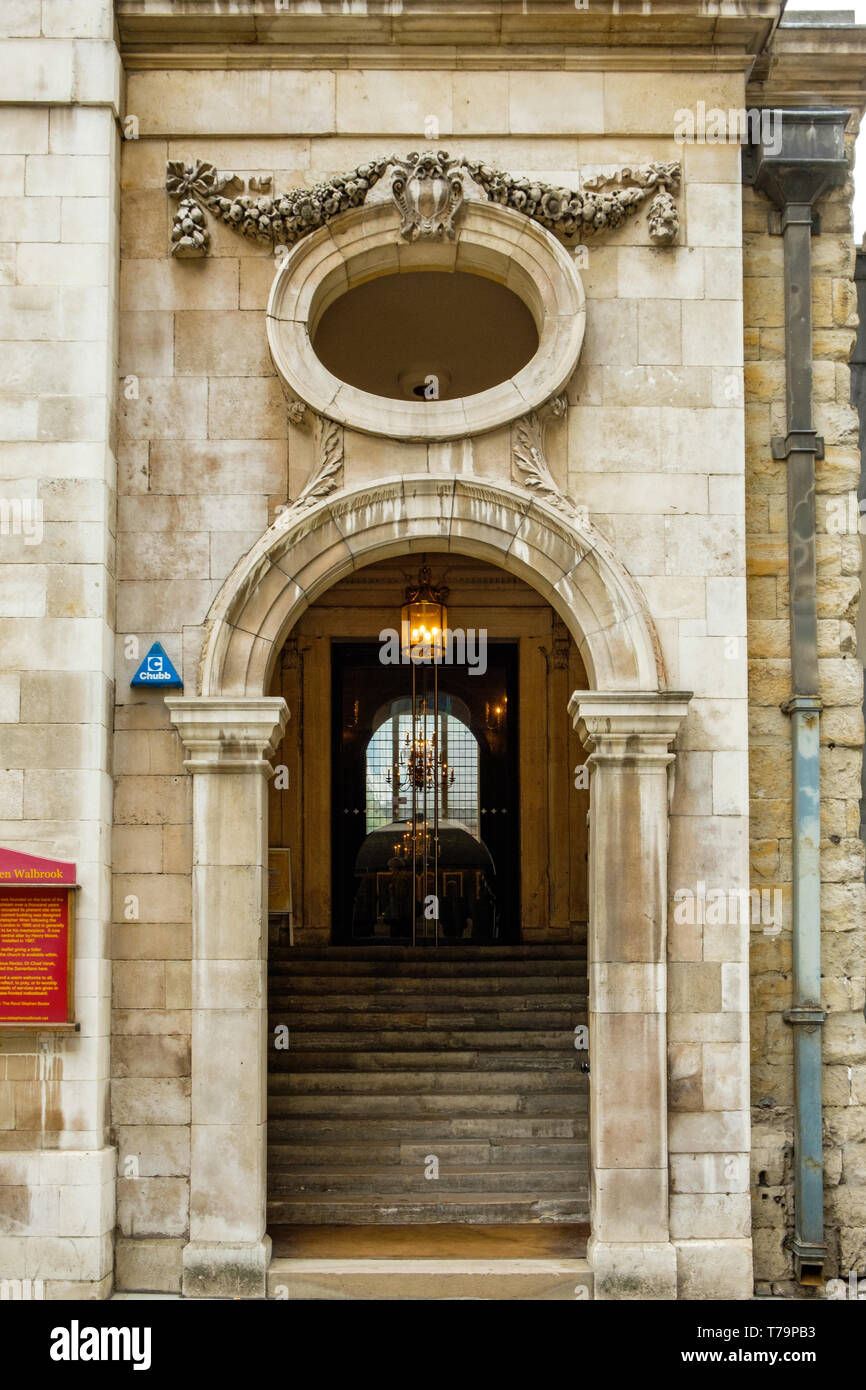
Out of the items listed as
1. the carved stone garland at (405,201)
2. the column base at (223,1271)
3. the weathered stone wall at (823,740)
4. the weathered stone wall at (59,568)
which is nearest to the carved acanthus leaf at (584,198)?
the carved stone garland at (405,201)

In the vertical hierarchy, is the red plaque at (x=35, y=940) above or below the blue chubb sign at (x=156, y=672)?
below

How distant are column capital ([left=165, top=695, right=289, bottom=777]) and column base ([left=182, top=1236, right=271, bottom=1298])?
266 cm

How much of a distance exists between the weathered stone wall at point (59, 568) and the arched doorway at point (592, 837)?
0.58 m

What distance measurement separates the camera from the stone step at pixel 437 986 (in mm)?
12219

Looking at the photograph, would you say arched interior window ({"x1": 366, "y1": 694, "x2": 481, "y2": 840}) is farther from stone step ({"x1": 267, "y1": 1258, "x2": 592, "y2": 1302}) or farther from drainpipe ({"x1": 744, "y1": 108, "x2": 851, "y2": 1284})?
stone step ({"x1": 267, "y1": 1258, "x2": 592, "y2": 1302})

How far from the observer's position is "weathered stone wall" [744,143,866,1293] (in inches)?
349

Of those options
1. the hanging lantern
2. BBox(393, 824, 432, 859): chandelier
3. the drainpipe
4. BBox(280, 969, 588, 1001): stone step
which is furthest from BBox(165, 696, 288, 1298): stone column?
BBox(393, 824, 432, 859): chandelier

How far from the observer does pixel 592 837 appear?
29.0 feet

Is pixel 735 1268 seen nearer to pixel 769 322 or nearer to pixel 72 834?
pixel 72 834

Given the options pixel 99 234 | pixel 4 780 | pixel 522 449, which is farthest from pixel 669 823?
pixel 99 234

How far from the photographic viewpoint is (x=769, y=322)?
9.39 metres

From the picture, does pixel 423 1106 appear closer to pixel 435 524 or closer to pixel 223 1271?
pixel 223 1271

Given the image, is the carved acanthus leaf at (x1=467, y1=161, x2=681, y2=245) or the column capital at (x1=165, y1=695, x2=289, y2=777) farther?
the carved acanthus leaf at (x1=467, y1=161, x2=681, y2=245)

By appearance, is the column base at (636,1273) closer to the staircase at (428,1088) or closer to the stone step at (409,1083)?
the staircase at (428,1088)
